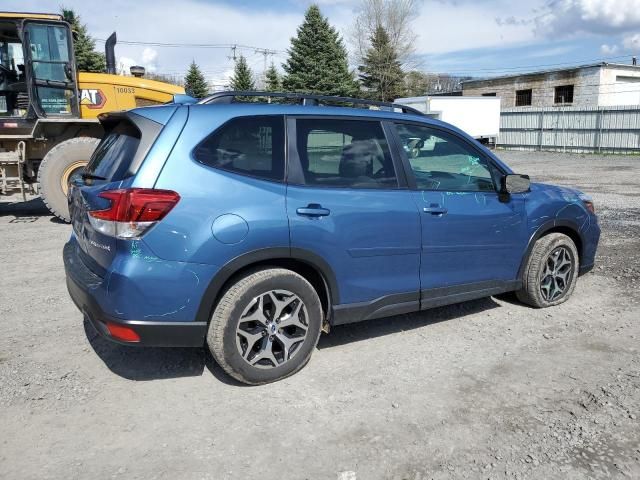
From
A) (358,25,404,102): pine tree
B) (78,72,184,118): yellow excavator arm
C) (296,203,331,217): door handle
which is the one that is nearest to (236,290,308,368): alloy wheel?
(296,203,331,217): door handle

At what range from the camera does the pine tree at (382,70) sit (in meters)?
45.2

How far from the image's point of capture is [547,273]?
15.9 feet

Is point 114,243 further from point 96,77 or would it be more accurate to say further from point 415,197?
point 96,77

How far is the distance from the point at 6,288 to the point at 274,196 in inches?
146

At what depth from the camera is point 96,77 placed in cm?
938

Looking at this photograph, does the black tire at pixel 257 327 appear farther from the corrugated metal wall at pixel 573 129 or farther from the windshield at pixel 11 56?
the corrugated metal wall at pixel 573 129

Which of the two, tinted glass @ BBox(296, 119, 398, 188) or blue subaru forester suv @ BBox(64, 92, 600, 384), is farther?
tinted glass @ BBox(296, 119, 398, 188)

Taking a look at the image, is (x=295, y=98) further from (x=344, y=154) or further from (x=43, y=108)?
(x=43, y=108)

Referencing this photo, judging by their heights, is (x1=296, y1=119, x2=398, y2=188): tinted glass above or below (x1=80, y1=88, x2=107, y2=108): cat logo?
below

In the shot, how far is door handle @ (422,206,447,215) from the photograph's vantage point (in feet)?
12.9

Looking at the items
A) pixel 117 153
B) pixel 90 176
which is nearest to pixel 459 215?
pixel 117 153

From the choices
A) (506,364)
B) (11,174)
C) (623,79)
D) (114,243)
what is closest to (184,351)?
(114,243)

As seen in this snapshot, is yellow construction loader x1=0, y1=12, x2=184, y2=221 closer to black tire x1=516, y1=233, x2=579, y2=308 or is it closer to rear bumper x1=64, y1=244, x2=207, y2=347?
rear bumper x1=64, y1=244, x2=207, y2=347

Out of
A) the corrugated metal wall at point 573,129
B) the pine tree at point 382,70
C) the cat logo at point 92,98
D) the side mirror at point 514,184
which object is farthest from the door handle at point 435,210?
the pine tree at point 382,70
